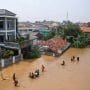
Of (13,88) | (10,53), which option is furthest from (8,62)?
(13,88)

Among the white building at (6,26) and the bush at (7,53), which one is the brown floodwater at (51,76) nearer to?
the bush at (7,53)

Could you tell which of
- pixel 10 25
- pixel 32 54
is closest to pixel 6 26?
pixel 10 25

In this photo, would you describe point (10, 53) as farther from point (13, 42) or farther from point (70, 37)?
point (70, 37)

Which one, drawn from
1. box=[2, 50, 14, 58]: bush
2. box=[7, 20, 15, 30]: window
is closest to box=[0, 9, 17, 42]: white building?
box=[7, 20, 15, 30]: window

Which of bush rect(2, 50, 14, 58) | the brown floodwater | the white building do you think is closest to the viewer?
the brown floodwater

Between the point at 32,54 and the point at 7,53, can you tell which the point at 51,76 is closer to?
the point at 7,53

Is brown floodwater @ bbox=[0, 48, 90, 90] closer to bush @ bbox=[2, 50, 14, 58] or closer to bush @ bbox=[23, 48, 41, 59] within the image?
bush @ bbox=[23, 48, 41, 59]

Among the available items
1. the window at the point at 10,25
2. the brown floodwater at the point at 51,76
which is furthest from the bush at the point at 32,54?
the window at the point at 10,25

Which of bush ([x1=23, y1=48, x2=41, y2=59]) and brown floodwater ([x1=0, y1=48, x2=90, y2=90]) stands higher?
bush ([x1=23, y1=48, x2=41, y2=59])
